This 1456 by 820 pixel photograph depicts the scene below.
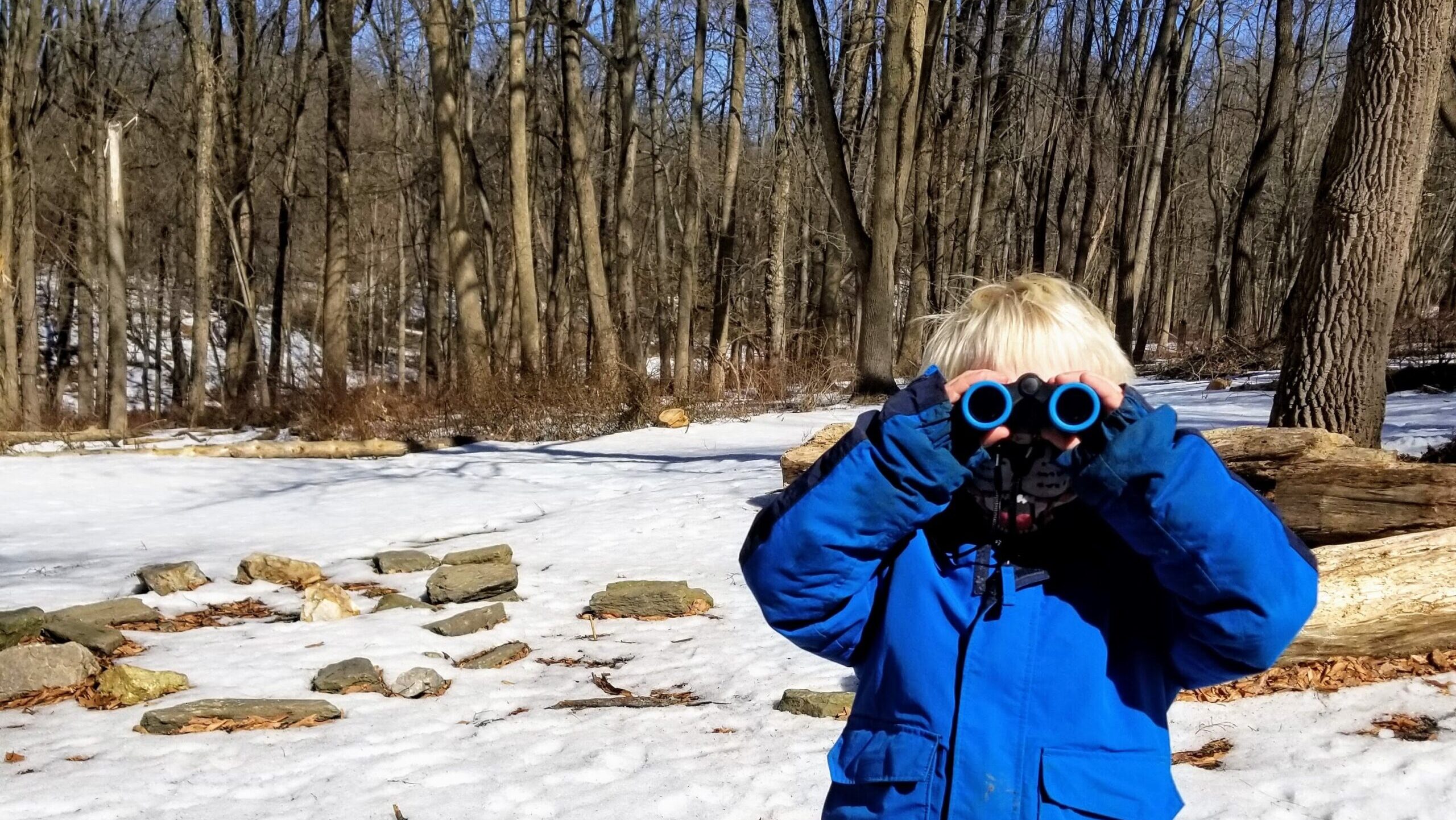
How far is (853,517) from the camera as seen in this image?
4.87 feet

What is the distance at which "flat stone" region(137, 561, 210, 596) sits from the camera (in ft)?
21.3

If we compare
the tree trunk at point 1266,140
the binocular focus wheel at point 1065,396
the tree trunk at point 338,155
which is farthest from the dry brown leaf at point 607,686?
the tree trunk at point 338,155

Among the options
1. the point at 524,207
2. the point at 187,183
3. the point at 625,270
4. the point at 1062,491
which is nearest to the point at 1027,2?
the point at 625,270

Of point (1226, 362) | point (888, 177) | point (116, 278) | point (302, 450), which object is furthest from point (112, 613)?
point (1226, 362)

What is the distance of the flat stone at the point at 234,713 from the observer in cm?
422

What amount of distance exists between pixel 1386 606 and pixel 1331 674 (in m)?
0.33

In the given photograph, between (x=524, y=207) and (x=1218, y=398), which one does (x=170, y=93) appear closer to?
(x=524, y=207)

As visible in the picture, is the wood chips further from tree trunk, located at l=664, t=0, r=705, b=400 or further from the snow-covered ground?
tree trunk, located at l=664, t=0, r=705, b=400

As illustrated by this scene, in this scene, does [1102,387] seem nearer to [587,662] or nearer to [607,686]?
[607,686]

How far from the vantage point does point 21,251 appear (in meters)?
19.6

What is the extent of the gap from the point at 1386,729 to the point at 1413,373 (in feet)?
30.6

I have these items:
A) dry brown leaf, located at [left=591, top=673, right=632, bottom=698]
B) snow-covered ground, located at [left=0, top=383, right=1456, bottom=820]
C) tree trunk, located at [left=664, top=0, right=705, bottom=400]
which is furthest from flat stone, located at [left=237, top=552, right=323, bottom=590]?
tree trunk, located at [left=664, top=0, right=705, bottom=400]

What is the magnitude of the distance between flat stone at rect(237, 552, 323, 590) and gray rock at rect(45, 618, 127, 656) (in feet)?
4.52

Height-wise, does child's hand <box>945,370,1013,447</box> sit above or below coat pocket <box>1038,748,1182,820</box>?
above
